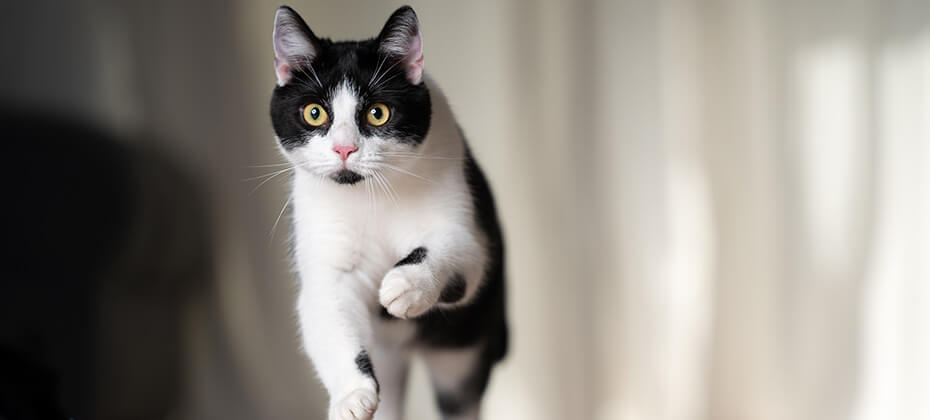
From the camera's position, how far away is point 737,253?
1.64 meters

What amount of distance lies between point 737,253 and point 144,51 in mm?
1370

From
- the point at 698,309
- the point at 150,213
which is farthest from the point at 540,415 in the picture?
the point at 150,213

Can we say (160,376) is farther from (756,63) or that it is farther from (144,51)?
(756,63)

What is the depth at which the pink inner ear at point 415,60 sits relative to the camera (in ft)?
3.14

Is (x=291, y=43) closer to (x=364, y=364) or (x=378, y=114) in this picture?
(x=378, y=114)

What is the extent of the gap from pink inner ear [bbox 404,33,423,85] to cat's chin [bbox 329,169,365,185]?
0.15 m

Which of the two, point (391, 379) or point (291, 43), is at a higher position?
point (291, 43)

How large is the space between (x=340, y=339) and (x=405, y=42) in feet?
1.20

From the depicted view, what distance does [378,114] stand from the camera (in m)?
0.95

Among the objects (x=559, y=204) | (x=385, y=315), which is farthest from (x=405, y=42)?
(x=559, y=204)

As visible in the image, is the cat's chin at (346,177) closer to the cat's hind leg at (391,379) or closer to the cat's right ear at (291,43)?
the cat's right ear at (291,43)

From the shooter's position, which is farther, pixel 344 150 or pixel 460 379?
pixel 460 379

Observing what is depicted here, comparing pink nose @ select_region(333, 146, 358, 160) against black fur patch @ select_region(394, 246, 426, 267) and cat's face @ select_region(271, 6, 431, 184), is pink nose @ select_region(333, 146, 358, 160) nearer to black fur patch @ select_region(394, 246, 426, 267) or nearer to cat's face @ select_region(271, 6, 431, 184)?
cat's face @ select_region(271, 6, 431, 184)

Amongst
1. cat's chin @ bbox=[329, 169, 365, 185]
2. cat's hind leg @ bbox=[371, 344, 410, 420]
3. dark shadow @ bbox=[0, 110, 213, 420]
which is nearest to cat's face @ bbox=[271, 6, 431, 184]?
cat's chin @ bbox=[329, 169, 365, 185]
